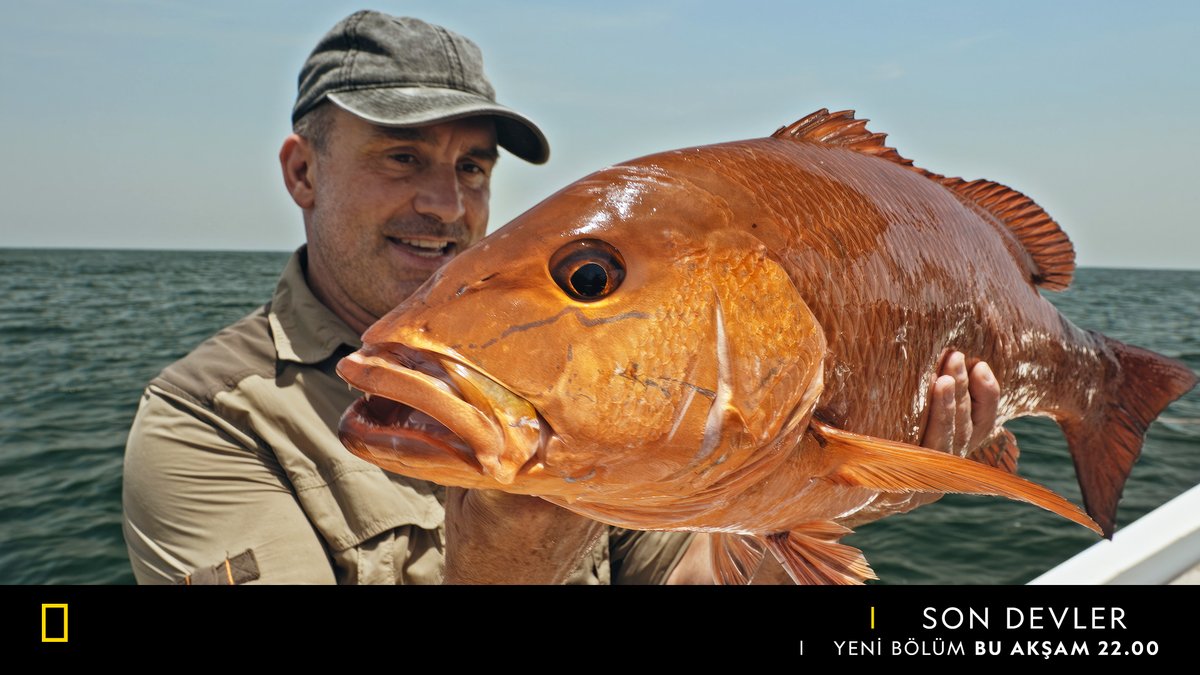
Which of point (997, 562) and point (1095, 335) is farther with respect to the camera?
point (997, 562)

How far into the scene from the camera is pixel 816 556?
154cm

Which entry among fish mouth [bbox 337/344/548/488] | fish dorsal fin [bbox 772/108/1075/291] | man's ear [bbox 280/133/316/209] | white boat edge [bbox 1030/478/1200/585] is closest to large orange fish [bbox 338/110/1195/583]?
fish mouth [bbox 337/344/548/488]

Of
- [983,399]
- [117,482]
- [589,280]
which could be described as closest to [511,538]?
[589,280]

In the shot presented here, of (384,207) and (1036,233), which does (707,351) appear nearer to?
(1036,233)

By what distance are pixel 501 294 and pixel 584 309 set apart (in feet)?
0.34

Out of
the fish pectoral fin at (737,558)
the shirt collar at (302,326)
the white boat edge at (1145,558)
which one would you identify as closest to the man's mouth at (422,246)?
the shirt collar at (302,326)

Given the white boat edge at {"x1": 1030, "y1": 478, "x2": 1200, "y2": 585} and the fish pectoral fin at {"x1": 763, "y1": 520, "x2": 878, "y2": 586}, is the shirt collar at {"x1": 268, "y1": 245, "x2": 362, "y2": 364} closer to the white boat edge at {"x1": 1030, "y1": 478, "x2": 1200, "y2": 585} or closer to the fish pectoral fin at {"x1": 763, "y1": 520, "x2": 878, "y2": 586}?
the fish pectoral fin at {"x1": 763, "y1": 520, "x2": 878, "y2": 586}

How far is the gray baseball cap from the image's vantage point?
2609mm

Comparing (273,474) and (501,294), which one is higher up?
(501,294)

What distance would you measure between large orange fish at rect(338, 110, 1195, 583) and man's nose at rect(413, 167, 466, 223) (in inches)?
55.9

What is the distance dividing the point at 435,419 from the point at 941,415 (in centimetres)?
106
